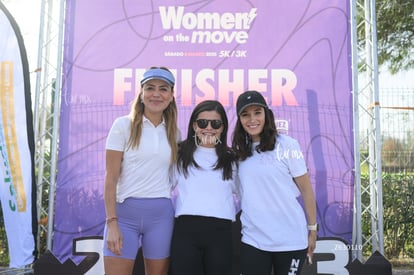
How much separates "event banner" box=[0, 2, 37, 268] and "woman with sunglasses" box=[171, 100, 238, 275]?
6.08 ft

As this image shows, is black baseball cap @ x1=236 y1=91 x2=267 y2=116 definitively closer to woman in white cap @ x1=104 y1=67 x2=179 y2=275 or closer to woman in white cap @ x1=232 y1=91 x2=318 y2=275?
woman in white cap @ x1=232 y1=91 x2=318 y2=275

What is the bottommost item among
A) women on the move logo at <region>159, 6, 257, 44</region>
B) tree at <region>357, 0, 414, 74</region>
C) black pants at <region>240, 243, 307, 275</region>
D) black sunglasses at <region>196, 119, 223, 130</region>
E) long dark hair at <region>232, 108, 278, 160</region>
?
black pants at <region>240, 243, 307, 275</region>

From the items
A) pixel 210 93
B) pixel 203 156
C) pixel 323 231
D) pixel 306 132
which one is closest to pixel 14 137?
pixel 210 93

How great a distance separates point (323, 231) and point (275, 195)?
1861 millimetres

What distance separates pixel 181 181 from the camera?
8.13 feet

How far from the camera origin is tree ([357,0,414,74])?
21.0 feet

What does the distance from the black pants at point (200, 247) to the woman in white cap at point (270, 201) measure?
0.12 meters

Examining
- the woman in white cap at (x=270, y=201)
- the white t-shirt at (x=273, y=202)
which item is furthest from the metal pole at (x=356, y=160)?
the white t-shirt at (x=273, y=202)

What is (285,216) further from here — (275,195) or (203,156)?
(203,156)

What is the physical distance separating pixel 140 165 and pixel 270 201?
80cm

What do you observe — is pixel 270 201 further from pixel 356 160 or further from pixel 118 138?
pixel 356 160

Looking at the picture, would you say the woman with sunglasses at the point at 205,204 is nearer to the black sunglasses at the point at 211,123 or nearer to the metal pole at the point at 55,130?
the black sunglasses at the point at 211,123

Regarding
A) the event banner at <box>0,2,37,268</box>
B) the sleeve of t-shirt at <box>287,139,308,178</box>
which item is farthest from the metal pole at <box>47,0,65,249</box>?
the sleeve of t-shirt at <box>287,139,308,178</box>

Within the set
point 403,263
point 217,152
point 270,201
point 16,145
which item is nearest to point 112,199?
point 217,152
